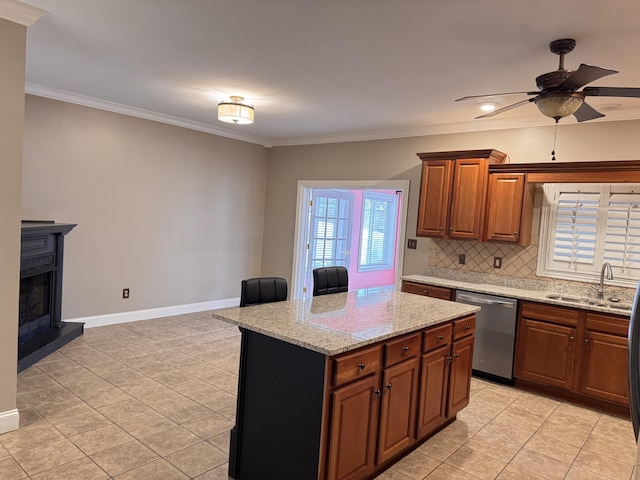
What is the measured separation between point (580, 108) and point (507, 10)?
0.75 meters

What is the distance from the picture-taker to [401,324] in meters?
2.54

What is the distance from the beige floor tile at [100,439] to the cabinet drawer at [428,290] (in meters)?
3.00

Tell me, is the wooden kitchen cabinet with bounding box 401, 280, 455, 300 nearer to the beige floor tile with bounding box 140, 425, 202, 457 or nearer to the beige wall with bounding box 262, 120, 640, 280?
the beige wall with bounding box 262, 120, 640, 280

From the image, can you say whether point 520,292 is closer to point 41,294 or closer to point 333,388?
point 333,388

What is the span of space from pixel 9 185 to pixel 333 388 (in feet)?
7.44

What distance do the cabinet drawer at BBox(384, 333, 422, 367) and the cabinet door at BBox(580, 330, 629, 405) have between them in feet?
6.37

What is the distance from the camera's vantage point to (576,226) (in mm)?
4199

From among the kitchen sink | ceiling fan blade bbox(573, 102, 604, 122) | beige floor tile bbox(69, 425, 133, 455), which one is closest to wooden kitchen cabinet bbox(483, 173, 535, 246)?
the kitchen sink

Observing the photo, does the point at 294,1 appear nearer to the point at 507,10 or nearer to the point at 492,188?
the point at 507,10

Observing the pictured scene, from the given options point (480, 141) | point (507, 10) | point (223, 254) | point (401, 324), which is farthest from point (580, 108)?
point (223, 254)

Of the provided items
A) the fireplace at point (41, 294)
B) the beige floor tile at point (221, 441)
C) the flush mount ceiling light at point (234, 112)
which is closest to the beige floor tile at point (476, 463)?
the beige floor tile at point (221, 441)

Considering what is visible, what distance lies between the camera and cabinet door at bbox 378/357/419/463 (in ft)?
7.87

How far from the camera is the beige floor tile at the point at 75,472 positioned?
7.68 feet

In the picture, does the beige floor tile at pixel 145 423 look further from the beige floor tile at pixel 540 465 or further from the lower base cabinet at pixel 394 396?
the beige floor tile at pixel 540 465
